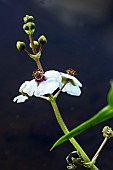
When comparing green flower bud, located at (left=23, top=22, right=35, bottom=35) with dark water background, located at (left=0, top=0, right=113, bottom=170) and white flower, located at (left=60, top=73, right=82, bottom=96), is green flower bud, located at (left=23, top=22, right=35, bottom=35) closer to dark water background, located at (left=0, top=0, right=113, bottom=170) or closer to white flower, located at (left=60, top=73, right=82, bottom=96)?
white flower, located at (left=60, top=73, right=82, bottom=96)

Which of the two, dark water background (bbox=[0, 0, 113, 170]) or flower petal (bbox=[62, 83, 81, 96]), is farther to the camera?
dark water background (bbox=[0, 0, 113, 170])

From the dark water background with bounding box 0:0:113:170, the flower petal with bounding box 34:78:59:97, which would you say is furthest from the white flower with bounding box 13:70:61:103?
the dark water background with bounding box 0:0:113:170

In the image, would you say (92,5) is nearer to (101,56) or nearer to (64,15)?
(64,15)

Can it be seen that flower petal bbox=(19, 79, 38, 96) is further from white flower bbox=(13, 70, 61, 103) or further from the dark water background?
the dark water background

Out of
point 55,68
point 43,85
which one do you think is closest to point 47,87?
point 43,85

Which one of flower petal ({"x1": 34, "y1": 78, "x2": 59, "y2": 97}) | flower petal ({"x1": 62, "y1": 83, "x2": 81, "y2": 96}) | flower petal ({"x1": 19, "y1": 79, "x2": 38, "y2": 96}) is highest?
flower petal ({"x1": 19, "y1": 79, "x2": 38, "y2": 96})

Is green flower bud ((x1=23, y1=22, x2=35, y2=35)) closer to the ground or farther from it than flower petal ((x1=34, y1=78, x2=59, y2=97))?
farther from it

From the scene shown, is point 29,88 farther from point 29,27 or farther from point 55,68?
point 55,68

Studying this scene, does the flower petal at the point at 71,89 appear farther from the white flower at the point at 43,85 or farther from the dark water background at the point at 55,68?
the dark water background at the point at 55,68
